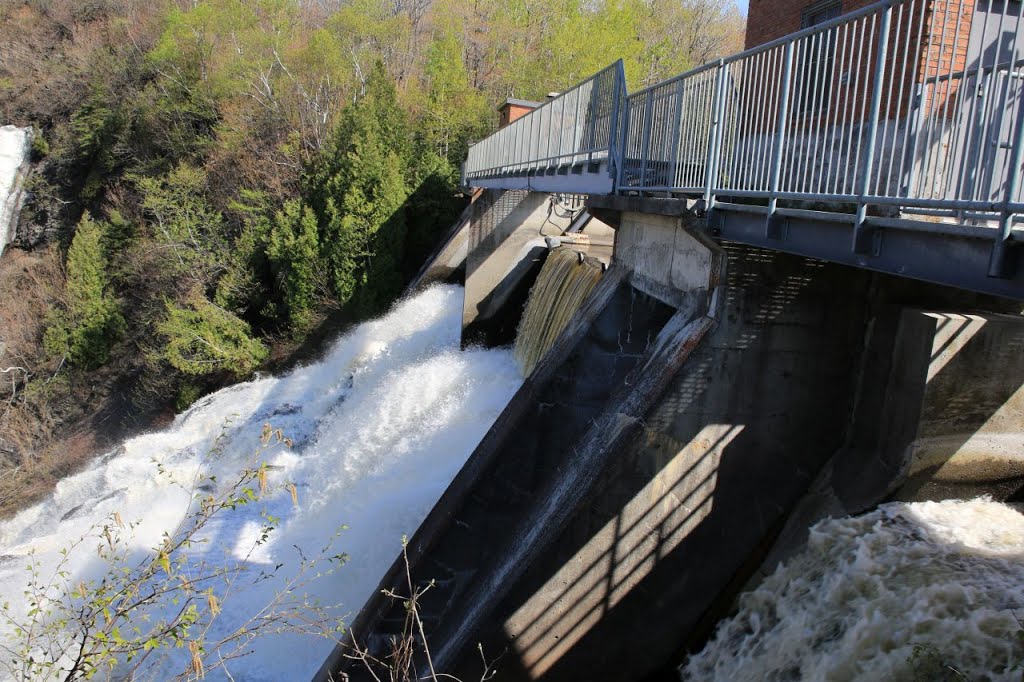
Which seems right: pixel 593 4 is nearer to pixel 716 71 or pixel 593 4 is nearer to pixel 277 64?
pixel 277 64

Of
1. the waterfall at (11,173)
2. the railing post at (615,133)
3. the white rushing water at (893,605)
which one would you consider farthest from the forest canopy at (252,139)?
the white rushing water at (893,605)

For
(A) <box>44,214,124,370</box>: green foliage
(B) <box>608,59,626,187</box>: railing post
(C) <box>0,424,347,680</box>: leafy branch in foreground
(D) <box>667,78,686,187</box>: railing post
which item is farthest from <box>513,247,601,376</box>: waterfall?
(A) <box>44,214,124,370</box>: green foliage

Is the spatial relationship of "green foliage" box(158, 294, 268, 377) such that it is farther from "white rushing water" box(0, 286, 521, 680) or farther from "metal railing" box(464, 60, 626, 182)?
"metal railing" box(464, 60, 626, 182)

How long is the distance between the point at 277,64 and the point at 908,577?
3039cm

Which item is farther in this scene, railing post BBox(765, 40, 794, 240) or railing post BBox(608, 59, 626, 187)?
railing post BBox(608, 59, 626, 187)

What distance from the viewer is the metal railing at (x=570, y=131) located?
7.98m

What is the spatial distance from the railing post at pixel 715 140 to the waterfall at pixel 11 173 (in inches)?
1333

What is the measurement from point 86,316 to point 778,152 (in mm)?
25416

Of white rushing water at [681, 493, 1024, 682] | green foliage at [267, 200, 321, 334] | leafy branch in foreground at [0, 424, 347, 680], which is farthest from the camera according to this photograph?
green foliage at [267, 200, 321, 334]

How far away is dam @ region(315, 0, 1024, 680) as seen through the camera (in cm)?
415

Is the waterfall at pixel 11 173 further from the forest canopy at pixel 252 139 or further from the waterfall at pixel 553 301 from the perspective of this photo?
the waterfall at pixel 553 301

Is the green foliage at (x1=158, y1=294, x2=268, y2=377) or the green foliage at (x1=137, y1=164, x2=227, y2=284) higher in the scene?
the green foliage at (x1=137, y1=164, x2=227, y2=284)

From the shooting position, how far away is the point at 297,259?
20391 mm

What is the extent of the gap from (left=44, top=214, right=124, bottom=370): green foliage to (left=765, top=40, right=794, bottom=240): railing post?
80.5ft
